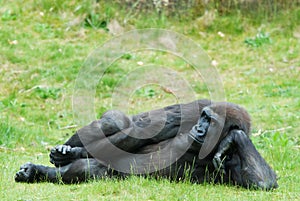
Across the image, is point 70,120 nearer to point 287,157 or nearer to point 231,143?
point 287,157

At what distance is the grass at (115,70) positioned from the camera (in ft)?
26.5

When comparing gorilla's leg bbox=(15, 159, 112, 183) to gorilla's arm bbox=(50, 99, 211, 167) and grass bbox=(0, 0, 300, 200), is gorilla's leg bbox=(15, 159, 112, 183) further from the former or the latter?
grass bbox=(0, 0, 300, 200)

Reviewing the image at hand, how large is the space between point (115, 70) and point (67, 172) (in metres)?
5.92

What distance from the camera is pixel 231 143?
5227 mm

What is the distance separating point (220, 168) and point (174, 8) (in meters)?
7.89

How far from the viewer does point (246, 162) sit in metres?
5.23

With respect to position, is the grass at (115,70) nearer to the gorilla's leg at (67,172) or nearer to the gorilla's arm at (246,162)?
the gorilla's leg at (67,172)

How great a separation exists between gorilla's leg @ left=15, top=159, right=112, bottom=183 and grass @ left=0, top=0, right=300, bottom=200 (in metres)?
0.20

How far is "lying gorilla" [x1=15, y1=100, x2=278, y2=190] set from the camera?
523 cm

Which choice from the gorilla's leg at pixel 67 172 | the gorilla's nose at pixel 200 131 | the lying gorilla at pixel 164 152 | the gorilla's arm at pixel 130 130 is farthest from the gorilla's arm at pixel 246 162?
the gorilla's leg at pixel 67 172

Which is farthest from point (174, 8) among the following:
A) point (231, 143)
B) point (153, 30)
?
point (231, 143)

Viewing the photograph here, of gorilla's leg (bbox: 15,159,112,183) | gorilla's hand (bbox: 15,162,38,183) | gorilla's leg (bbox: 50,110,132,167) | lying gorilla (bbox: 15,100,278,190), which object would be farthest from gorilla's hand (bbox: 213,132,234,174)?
gorilla's hand (bbox: 15,162,38,183)

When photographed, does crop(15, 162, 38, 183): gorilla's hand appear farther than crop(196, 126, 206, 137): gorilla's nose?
Yes

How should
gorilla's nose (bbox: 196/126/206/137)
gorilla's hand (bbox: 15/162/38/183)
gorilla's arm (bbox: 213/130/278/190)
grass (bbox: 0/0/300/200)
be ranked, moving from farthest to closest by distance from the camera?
grass (bbox: 0/0/300/200), gorilla's hand (bbox: 15/162/38/183), gorilla's arm (bbox: 213/130/278/190), gorilla's nose (bbox: 196/126/206/137)
